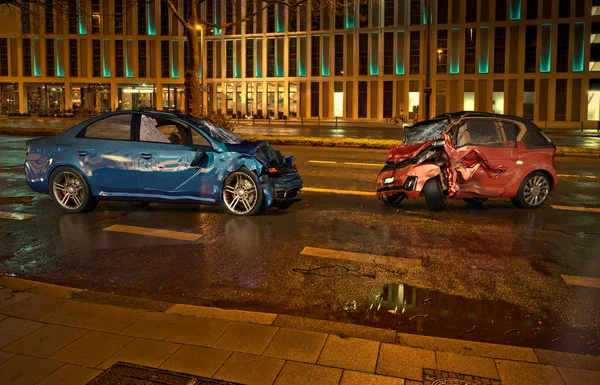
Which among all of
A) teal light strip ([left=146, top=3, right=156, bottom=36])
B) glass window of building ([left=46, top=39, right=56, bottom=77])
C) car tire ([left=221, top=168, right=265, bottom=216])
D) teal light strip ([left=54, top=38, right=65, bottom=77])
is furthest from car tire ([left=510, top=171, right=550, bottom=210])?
glass window of building ([left=46, top=39, right=56, bottom=77])

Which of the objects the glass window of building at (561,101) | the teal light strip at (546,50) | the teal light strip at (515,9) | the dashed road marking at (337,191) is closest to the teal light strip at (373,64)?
the teal light strip at (515,9)

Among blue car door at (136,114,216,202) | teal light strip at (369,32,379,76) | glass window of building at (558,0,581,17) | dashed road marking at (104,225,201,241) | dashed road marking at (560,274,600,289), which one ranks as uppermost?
glass window of building at (558,0,581,17)

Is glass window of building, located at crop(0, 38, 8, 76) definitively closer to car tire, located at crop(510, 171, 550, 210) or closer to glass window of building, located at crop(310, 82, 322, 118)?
glass window of building, located at crop(310, 82, 322, 118)

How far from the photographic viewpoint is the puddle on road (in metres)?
4.60

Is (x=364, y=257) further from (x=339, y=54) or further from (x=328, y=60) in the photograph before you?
(x=328, y=60)

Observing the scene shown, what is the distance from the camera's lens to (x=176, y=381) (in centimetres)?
367

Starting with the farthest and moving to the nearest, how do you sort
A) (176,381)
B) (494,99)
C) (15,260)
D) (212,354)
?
(494,99), (15,260), (212,354), (176,381)

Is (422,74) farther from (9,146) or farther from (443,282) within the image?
(443,282)

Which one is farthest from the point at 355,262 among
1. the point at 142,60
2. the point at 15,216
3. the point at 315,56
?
the point at 142,60

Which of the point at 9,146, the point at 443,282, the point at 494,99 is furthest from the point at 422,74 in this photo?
the point at 443,282

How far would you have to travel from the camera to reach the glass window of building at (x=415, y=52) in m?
55.3

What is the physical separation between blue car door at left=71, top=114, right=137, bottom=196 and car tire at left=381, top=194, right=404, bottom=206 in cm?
414

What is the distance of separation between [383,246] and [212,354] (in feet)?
12.1

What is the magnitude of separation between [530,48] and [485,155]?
48695 millimetres
